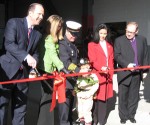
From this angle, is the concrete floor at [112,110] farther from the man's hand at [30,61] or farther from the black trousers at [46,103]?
the man's hand at [30,61]

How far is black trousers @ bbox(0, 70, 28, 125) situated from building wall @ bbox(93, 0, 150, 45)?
723cm

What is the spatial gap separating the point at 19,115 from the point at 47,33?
1145 mm

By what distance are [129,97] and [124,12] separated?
253 inches

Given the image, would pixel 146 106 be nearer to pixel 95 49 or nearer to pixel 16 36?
pixel 95 49

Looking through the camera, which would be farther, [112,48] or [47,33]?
[112,48]

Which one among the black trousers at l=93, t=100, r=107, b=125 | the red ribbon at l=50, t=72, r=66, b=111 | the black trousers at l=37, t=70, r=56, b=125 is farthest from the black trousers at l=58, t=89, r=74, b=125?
the black trousers at l=93, t=100, r=107, b=125

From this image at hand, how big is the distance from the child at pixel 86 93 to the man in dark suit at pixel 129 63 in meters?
0.56

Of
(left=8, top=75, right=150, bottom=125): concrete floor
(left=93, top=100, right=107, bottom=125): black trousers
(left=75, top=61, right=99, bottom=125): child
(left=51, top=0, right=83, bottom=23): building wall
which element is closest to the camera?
(left=75, top=61, right=99, bottom=125): child

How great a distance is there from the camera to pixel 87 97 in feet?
16.0

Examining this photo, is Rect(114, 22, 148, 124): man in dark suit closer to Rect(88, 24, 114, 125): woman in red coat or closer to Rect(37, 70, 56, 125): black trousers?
Rect(88, 24, 114, 125): woman in red coat

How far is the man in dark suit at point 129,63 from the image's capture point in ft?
16.8

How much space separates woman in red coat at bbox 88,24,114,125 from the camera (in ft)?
16.4

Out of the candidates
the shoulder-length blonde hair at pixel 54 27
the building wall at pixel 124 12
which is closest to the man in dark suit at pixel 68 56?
the shoulder-length blonde hair at pixel 54 27

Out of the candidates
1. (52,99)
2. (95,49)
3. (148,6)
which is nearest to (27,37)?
(52,99)
